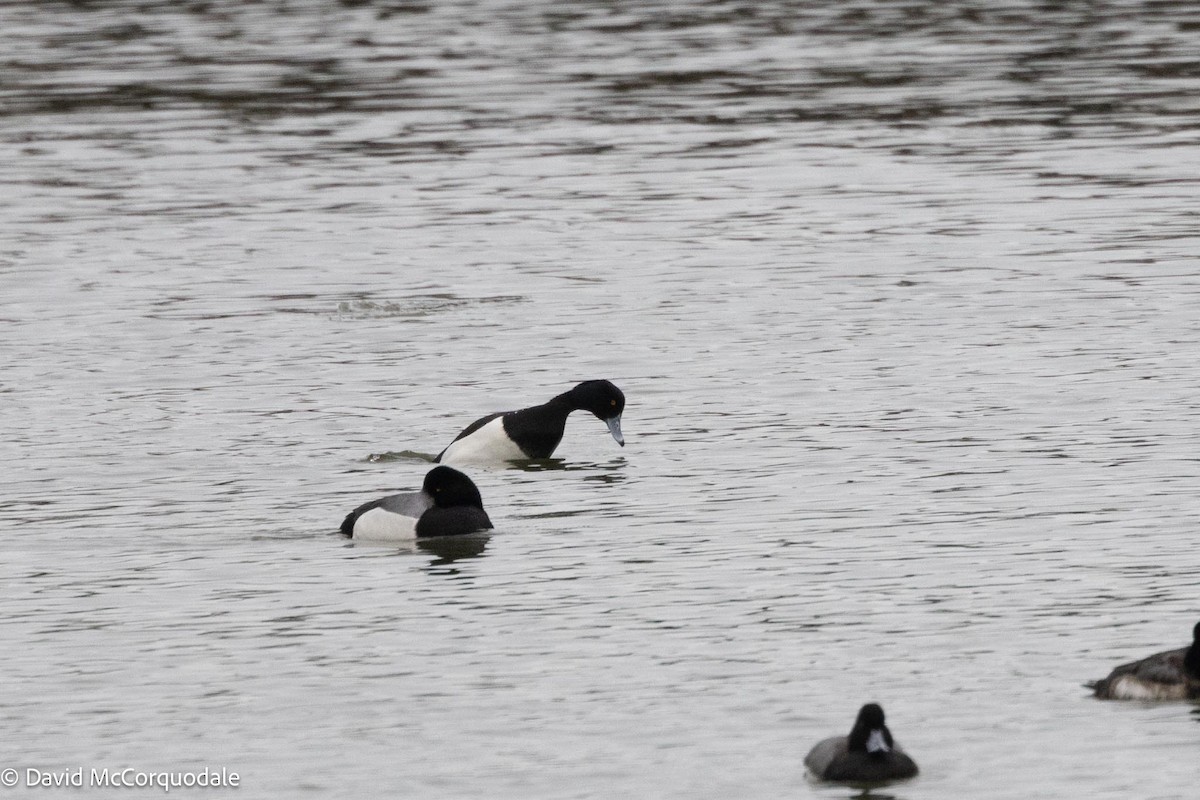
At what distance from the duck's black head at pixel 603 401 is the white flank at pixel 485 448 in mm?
719

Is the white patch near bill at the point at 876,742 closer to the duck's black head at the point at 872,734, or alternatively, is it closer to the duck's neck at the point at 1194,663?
the duck's black head at the point at 872,734

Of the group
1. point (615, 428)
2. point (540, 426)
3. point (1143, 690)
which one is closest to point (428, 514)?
point (540, 426)

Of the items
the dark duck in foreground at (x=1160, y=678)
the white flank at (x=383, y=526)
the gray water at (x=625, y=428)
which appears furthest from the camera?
the white flank at (x=383, y=526)

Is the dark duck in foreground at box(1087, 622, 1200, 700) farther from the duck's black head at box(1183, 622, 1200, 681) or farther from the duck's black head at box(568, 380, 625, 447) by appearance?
the duck's black head at box(568, 380, 625, 447)

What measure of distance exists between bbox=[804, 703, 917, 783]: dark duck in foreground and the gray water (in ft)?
0.41

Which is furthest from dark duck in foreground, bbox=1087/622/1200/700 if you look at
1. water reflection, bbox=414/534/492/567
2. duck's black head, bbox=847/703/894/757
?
water reflection, bbox=414/534/492/567

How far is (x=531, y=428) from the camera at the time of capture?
20.7 meters

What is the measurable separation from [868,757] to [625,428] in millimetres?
10013

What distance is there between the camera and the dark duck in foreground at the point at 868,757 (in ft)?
39.5

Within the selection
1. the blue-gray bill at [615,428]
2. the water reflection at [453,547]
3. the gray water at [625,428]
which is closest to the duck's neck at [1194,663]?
the gray water at [625,428]

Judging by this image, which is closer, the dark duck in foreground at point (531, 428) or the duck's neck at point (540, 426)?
the dark duck in foreground at point (531, 428)

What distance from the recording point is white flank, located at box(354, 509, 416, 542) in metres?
17.7

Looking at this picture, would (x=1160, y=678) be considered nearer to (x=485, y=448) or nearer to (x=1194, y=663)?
(x=1194, y=663)

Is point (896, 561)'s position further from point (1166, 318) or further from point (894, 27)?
point (894, 27)
